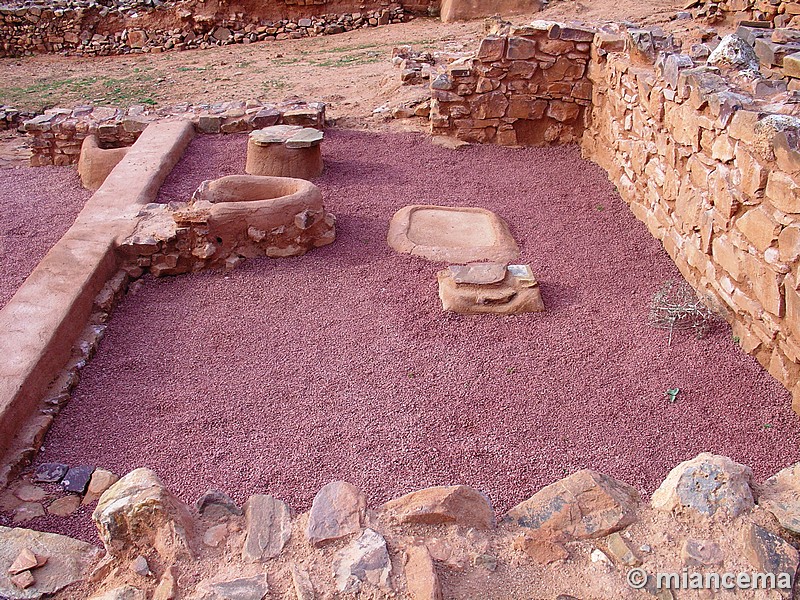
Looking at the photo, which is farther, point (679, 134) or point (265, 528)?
point (679, 134)

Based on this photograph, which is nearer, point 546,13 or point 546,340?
point 546,340

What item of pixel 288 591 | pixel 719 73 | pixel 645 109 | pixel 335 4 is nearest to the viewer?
pixel 288 591

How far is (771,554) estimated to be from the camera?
228 cm

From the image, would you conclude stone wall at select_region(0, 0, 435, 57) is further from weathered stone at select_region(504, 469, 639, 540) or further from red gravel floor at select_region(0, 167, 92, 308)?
weathered stone at select_region(504, 469, 639, 540)

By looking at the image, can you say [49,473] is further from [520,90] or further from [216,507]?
[520,90]

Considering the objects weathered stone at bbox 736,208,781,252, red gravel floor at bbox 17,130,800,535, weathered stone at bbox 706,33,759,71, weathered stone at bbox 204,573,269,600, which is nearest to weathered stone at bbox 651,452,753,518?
red gravel floor at bbox 17,130,800,535

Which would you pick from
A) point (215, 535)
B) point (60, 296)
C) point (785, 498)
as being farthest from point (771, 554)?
point (60, 296)

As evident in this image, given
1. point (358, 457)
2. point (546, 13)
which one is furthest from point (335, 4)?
point (358, 457)

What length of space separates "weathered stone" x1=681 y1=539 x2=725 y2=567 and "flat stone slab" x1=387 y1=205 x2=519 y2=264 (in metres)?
3.36

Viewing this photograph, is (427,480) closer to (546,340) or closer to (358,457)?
(358,457)

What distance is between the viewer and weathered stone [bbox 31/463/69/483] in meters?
3.46

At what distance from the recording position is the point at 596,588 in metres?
2.25

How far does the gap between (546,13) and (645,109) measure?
22.2 feet

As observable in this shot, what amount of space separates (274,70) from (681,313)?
929cm
